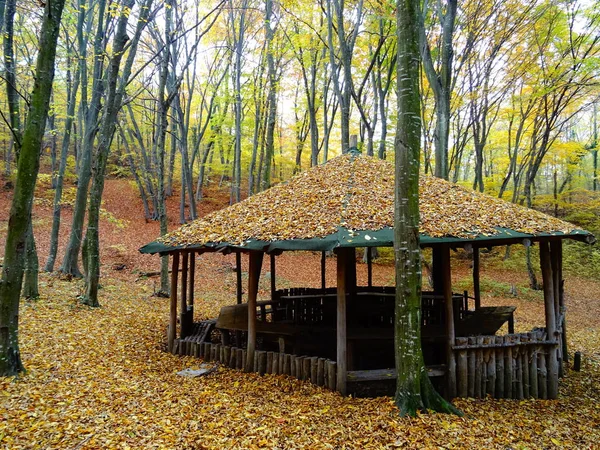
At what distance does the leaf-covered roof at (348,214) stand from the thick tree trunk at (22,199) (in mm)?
2739

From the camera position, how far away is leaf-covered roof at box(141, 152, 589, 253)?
6.16m

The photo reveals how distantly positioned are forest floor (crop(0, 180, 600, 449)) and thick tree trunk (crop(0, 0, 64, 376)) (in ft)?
1.88

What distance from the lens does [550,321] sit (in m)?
6.75

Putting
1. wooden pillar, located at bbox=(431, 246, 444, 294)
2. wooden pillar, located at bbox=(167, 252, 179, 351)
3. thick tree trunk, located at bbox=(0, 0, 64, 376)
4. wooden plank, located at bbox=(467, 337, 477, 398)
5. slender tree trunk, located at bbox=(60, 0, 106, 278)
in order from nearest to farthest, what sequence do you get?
1. thick tree trunk, located at bbox=(0, 0, 64, 376)
2. wooden plank, located at bbox=(467, 337, 477, 398)
3. wooden pillar, located at bbox=(167, 252, 179, 351)
4. wooden pillar, located at bbox=(431, 246, 444, 294)
5. slender tree trunk, located at bbox=(60, 0, 106, 278)

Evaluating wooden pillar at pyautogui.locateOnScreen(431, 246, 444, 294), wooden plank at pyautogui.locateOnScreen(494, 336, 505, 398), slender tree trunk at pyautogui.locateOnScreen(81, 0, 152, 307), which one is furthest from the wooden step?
slender tree trunk at pyautogui.locateOnScreen(81, 0, 152, 307)

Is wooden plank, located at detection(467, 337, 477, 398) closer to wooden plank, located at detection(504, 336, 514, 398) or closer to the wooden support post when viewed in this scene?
wooden plank, located at detection(504, 336, 514, 398)

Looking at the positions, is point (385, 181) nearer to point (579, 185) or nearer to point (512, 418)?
point (512, 418)

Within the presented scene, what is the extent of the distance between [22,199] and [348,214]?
500 centimetres

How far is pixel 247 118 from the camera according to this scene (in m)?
25.1

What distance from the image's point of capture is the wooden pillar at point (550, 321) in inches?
254

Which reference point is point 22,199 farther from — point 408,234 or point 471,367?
point 471,367

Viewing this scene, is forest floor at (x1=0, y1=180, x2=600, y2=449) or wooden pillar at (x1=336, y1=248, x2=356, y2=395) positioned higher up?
wooden pillar at (x1=336, y1=248, x2=356, y2=395)

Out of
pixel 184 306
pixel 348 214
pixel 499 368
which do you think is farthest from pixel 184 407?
pixel 499 368

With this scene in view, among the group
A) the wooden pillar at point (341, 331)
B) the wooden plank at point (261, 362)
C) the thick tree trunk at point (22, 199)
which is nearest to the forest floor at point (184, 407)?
the wooden plank at point (261, 362)
